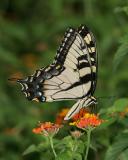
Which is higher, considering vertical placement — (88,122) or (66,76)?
(66,76)

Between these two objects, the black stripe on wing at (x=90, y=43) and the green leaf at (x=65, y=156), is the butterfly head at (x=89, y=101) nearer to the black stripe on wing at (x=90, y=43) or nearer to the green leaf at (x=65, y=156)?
the black stripe on wing at (x=90, y=43)

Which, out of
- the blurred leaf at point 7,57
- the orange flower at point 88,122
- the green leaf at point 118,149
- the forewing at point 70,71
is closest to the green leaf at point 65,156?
the orange flower at point 88,122

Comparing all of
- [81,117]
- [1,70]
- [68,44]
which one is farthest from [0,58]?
[81,117]

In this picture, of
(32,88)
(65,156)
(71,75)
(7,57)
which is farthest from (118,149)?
(7,57)

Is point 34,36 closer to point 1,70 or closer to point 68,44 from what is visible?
point 1,70

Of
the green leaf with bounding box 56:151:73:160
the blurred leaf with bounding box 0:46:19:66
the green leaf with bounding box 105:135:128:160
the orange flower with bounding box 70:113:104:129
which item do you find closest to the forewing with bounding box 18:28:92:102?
the green leaf with bounding box 105:135:128:160

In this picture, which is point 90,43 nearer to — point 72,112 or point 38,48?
point 72,112
